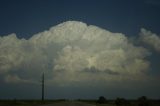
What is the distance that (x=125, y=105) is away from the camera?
95625mm

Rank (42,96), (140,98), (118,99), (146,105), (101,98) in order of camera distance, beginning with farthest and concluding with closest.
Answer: (101,98) < (42,96) < (118,99) < (140,98) < (146,105)

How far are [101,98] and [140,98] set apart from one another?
2816 cm

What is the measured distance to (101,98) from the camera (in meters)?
120

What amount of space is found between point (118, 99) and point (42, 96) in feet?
78.4

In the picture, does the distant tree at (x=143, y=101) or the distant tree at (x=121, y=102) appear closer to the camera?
the distant tree at (x=143, y=101)

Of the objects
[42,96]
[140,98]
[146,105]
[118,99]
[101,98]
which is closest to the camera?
[146,105]

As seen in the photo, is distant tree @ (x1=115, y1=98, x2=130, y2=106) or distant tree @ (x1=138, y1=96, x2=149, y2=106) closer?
distant tree @ (x1=138, y1=96, x2=149, y2=106)

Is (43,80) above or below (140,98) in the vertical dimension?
above

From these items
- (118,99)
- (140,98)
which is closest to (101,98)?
(118,99)

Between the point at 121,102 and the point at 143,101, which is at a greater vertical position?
the point at 121,102

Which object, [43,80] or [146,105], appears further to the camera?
[43,80]

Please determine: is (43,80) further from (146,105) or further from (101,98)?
(146,105)

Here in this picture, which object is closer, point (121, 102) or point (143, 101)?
point (143, 101)

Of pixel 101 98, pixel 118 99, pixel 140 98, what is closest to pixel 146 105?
pixel 140 98
